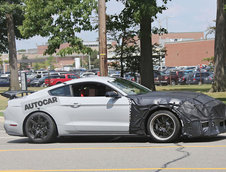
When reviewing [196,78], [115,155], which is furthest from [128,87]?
[196,78]

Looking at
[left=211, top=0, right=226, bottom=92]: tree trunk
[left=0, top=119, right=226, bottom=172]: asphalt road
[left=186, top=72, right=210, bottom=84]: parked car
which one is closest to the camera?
[left=0, top=119, right=226, bottom=172]: asphalt road

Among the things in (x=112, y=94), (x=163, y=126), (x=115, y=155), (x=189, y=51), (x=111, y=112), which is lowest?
(x=115, y=155)

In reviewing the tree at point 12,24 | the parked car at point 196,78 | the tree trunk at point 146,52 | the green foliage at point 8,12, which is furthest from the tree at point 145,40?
the parked car at point 196,78

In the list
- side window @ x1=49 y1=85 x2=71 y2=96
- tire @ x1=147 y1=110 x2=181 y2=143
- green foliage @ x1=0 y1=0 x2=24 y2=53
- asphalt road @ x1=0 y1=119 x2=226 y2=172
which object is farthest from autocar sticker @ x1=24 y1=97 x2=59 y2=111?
green foliage @ x1=0 y1=0 x2=24 y2=53

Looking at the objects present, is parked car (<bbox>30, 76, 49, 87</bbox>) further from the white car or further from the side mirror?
the side mirror

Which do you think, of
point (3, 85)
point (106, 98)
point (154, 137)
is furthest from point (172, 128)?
point (3, 85)

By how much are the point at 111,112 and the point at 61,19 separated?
72.7 ft

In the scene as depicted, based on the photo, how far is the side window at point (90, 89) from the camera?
10.4m

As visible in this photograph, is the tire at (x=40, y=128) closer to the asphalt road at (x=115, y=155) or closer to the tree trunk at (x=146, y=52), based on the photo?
the asphalt road at (x=115, y=155)

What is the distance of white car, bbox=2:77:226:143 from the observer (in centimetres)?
946

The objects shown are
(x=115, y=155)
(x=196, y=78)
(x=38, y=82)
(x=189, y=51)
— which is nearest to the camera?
(x=115, y=155)

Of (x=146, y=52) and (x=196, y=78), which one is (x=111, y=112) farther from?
(x=196, y=78)

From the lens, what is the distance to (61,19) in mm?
31391

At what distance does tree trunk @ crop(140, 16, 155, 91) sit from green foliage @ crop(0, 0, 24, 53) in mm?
12419
